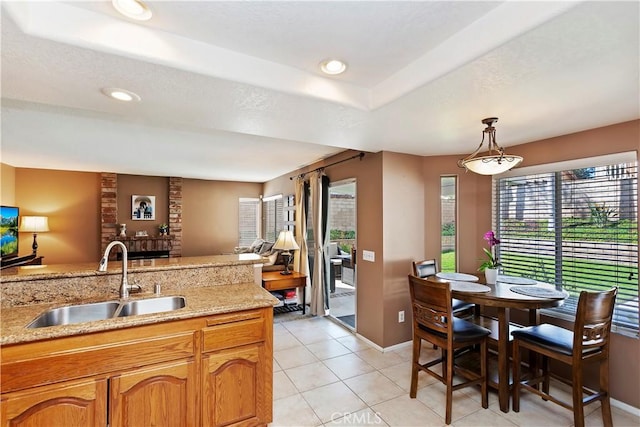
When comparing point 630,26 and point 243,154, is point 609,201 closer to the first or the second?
point 630,26

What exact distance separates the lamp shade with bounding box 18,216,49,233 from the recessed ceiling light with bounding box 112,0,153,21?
19.4 feet

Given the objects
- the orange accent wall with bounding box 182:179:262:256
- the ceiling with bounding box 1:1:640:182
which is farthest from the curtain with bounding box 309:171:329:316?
the orange accent wall with bounding box 182:179:262:256

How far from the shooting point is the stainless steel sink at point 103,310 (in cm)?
192

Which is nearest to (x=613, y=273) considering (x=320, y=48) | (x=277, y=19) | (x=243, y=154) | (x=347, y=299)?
(x=320, y=48)

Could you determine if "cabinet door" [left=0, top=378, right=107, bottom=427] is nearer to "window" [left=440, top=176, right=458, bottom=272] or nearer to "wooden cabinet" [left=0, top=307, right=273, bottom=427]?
"wooden cabinet" [left=0, top=307, right=273, bottom=427]

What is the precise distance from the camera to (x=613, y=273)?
253cm

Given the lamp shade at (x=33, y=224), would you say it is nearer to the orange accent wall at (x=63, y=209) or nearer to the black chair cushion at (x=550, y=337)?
the orange accent wall at (x=63, y=209)

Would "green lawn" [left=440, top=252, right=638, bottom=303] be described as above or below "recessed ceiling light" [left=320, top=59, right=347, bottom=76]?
below

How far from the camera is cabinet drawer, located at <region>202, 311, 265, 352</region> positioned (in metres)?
1.91

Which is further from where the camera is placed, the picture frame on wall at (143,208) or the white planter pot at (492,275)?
the picture frame on wall at (143,208)

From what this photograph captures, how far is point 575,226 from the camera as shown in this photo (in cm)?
279

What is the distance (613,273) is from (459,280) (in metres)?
1.18

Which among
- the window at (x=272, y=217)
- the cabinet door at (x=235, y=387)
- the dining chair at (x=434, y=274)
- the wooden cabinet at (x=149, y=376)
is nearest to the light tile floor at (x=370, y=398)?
the cabinet door at (x=235, y=387)

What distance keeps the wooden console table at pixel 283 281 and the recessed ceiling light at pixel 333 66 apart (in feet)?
11.1
